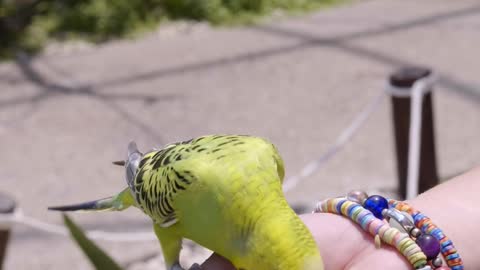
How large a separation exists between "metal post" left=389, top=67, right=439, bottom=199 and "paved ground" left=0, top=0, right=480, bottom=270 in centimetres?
34

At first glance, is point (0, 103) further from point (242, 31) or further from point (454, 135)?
point (454, 135)

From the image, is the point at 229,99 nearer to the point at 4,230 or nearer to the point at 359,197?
the point at 4,230

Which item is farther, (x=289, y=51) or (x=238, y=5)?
(x=238, y=5)

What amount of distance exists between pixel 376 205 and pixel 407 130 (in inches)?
39.9

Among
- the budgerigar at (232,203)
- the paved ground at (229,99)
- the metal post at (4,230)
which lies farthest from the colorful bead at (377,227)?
the paved ground at (229,99)

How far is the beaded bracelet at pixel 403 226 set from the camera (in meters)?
0.76

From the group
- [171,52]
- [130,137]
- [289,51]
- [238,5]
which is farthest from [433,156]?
[238,5]

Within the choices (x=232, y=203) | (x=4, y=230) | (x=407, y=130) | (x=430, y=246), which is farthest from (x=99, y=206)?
(x=407, y=130)

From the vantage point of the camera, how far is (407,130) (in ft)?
5.90

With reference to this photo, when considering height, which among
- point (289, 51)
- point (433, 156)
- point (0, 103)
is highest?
point (433, 156)

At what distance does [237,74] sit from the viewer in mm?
3021

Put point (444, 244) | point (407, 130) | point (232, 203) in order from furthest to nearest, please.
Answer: point (407, 130), point (444, 244), point (232, 203)

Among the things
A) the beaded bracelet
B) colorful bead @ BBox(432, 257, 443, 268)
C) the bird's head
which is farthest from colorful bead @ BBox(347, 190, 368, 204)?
the bird's head

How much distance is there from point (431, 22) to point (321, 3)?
2.15ft
